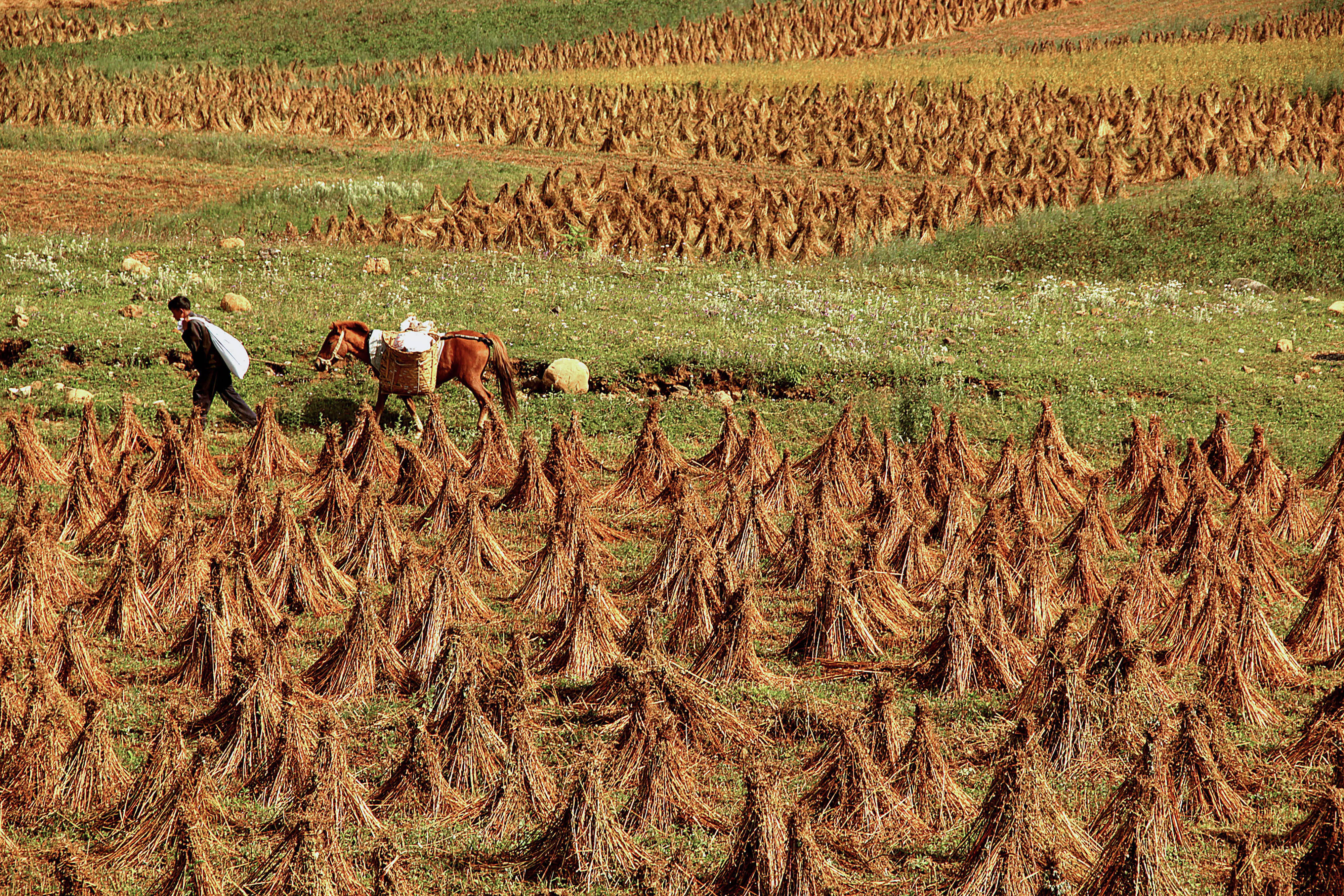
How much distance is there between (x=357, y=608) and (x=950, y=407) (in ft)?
21.2

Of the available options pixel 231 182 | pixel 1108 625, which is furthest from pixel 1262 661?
pixel 231 182

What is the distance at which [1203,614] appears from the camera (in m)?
7.00

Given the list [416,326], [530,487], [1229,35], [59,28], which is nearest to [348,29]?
[59,28]

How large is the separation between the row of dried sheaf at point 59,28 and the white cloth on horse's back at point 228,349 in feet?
108

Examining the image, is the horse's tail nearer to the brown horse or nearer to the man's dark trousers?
the brown horse

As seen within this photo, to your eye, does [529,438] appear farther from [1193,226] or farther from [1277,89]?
[1277,89]

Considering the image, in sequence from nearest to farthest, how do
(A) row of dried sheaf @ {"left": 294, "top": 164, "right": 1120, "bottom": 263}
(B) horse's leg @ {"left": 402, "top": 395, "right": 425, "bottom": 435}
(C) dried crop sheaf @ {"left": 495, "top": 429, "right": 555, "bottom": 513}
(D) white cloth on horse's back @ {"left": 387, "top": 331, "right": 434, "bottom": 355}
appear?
(C) dried crop sheaf @ {"left": 495, "top": 429, "right": 555, "bottom": 513}, (D) white cloth on horse's back @ {"left": 387, "top": 331, "right": 434, "bottom": 355}, (B) horse's leg @ {"left": 402, "top": 395, "right": 425, "bottom": 435}, (A) row of dried sheaf @ {"left": 294, "top": 164, "right": 1120, "bottom": 263}

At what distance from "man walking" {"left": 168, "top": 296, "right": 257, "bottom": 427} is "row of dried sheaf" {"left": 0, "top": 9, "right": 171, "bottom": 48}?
3258cm

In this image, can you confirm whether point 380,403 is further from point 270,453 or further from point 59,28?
point 59,28

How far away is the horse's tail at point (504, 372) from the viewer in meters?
10.8

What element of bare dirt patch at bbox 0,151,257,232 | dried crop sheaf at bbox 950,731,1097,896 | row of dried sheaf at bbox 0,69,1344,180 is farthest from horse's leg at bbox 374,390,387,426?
row of dried sheaf at bbox 0,69,1344,180

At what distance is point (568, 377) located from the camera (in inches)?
466

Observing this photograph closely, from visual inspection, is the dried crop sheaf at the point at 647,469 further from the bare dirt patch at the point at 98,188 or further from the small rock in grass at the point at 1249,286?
the bare dirt patch at the point at 98,188

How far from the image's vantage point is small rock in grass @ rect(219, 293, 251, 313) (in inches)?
515
